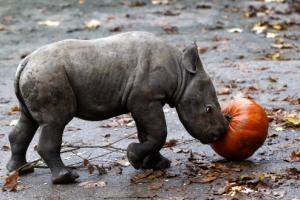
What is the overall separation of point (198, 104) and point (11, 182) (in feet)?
6.24

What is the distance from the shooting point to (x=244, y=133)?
5.94 m

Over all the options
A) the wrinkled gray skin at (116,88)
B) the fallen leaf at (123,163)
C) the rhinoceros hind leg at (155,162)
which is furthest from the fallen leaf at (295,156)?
the fallen leaf at (123,163)

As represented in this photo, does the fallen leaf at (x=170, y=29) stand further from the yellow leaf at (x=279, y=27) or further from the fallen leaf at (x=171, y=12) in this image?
the yellow leaf at (x=279, y=27)

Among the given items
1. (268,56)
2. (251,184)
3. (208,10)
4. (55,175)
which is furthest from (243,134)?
(208,10)

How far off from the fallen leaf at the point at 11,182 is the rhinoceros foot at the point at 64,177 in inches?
14.0

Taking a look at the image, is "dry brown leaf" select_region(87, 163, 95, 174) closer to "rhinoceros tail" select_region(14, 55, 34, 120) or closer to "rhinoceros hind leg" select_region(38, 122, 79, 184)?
"rhinoceros hind leg" select_region(38, 122, 79, 184)

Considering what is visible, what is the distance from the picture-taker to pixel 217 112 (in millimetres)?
5961

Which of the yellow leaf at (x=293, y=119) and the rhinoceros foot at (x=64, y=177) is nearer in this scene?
the rhinoceros foot at (x=64, y=177)

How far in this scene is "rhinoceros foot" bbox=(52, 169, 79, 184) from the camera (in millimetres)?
5738

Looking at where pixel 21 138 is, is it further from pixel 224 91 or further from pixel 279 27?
pixel 279 27

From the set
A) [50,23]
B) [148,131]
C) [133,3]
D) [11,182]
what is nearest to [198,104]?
[148,131]

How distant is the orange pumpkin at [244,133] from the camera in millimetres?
5953

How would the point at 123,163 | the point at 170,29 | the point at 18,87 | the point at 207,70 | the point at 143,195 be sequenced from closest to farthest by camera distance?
1. the point at 143,195
2. the point at 18,87
3. the point at 123,163
4. the point at 207,70
5. the point at 170,29

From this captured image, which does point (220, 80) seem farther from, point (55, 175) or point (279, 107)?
point (55, 175)
